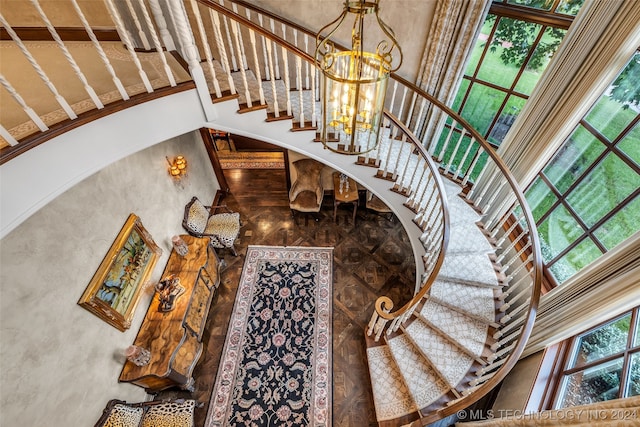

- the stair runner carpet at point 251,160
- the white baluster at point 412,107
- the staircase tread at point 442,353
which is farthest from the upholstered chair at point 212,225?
the white baluster at point 412,107

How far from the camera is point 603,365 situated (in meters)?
2.19

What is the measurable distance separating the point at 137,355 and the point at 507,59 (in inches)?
196

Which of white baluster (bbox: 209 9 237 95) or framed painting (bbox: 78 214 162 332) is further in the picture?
framed painting (bbox: 78 214 162 332)

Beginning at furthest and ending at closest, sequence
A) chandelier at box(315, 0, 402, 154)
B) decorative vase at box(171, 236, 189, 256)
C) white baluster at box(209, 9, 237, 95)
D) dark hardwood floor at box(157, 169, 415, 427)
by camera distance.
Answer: decorative vase at box(171, 236, 189, 256) < dark hardwood floor at box(157, 169, 415, 427) < white baluster at box(209, 9, 237, 95) < chandelier at box(315, 0, 402, 154)

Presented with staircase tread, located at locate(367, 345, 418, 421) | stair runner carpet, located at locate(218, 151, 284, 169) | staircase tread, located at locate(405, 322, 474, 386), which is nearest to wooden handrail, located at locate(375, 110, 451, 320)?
staircase tread, located at locate(405, 322, 474, 386)

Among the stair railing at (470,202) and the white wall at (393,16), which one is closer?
the stair railing at (470,202)

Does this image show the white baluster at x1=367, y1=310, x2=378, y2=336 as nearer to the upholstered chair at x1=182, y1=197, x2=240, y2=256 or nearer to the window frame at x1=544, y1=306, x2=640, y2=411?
the window frame at x1=544, y1=306, x2=640, y2=411

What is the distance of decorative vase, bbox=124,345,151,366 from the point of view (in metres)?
2.86

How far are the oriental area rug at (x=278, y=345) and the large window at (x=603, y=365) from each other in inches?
89.2

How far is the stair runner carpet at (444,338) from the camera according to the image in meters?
2.82

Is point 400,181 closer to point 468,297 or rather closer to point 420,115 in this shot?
point 420,115

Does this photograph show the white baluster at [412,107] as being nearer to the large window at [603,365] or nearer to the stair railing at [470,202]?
the stair railing at [470,202]

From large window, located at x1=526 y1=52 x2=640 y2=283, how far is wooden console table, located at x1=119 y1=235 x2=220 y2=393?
12.9 ft

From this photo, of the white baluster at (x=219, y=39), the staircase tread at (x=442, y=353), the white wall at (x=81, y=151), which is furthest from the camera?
the staircase tread at (x=442, y=353)
